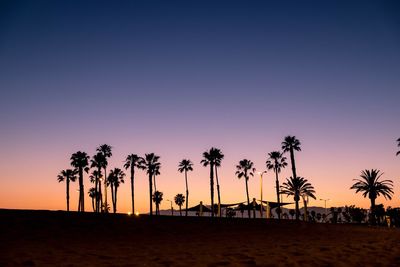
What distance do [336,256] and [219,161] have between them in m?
67.7

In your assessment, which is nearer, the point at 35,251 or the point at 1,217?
the point at 35,251

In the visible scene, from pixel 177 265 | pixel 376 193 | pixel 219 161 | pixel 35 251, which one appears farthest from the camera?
pixel 219 161

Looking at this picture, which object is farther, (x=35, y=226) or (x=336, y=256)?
(x=35, y=226)

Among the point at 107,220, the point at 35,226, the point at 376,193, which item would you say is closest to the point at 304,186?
the point at 376,193

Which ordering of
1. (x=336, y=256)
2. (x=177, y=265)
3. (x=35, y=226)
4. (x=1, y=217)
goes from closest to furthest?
1. (x=177, y=265)
2. (x=336, y=256)
3. (x=35, y=226)
4. (x=1, y=217)

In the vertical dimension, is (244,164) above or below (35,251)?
above

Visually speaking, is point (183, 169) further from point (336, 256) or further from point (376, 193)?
point (336, 256)

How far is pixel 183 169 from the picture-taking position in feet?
313

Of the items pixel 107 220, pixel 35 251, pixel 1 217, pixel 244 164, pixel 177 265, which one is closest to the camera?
pixel 177 265

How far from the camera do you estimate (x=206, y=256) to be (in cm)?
1227

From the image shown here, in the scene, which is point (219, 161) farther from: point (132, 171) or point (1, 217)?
point (1, 217)

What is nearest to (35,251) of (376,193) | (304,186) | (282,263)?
(282,263)

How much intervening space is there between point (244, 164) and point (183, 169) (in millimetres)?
16102

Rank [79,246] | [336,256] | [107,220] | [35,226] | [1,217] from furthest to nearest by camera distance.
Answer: [107,220] < [1,217] < [35,226] < [79,246] < [336,256]
